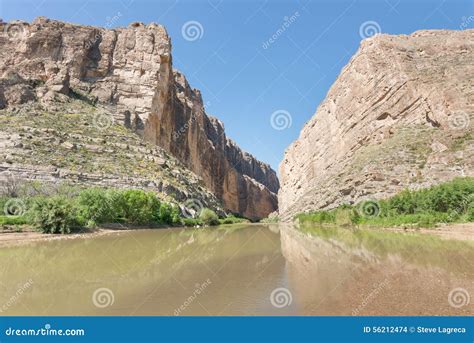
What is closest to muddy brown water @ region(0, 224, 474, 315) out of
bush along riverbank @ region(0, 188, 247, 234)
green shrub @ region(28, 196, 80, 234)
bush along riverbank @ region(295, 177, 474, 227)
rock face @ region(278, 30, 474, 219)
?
green shrub @ region(28, 196, 80, 234)

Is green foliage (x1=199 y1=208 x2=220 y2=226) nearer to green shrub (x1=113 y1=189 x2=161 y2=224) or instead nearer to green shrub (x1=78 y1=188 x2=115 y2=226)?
green shrub (x1=113 y1=189 x2=161 y2=224)

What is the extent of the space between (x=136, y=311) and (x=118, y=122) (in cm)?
6075

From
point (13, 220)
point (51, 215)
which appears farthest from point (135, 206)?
point (13, 220)

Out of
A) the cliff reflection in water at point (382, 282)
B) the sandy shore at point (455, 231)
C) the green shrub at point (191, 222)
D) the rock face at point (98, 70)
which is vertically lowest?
the sandy shore at point (455, 231)

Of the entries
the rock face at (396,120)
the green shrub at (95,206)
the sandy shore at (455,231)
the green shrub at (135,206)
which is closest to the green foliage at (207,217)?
the green shrub at (135,206)

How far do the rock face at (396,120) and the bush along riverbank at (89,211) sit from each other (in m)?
25.6

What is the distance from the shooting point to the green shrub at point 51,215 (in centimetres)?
2662

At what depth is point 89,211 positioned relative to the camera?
110 ft

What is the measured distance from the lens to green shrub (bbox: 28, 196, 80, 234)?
26.6m

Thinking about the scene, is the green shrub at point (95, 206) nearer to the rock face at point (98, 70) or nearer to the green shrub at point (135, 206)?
the green shrub at point (135, 206)

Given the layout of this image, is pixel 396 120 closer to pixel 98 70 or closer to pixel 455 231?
pixel 455 231

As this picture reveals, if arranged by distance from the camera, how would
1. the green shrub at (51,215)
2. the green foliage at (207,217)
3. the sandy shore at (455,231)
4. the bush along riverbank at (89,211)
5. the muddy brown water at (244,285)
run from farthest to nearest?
the green foliage at (207,217)
the bush along riverbank at (89,211)
the green shrub at (51,215)
the sandy shore at (455,231)
the muddy brown water at (244,285)

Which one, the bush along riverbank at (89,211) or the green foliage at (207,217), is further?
the green foliage at (207,217)

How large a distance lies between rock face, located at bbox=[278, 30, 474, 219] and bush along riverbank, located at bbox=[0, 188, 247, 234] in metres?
25.6
